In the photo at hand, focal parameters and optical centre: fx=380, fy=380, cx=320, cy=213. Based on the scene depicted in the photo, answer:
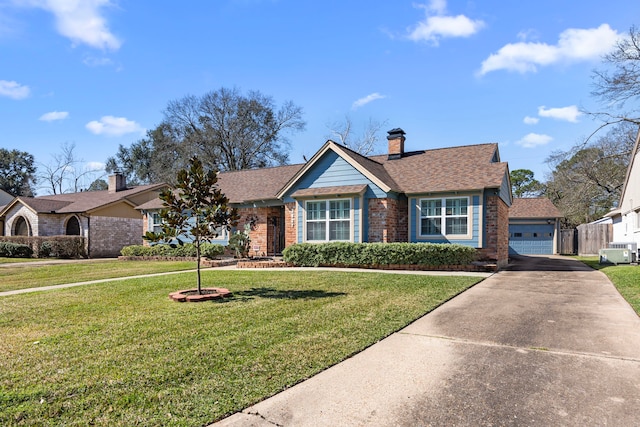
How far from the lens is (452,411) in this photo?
9.93ft

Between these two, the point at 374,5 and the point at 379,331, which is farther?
the point at 374,5

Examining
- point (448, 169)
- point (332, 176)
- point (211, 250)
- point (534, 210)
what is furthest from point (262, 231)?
point (534, 210)

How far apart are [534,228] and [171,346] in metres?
28.6

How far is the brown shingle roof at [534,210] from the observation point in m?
26.4

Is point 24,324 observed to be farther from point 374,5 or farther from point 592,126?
point 592,126

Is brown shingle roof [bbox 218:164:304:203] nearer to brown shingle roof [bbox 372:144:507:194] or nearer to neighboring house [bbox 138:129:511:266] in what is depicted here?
neighboring house [bbox 138:129:511:266]

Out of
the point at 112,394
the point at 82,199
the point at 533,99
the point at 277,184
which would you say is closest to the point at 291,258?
the point at 277,184

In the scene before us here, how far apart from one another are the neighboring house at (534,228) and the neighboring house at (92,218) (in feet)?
86.8

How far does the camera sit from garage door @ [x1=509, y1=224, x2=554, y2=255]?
1067 inches

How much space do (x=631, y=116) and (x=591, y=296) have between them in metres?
16.7

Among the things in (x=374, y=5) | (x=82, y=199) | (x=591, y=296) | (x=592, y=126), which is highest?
(x=374, y=5)

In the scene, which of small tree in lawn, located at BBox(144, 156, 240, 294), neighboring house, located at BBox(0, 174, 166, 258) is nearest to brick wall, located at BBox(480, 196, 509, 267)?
small tree in lawn, located at BBox(144, 156, 240, 294)

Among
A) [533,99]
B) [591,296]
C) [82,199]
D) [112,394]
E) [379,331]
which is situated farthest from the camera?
[82,199]

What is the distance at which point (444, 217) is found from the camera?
48.4ft
